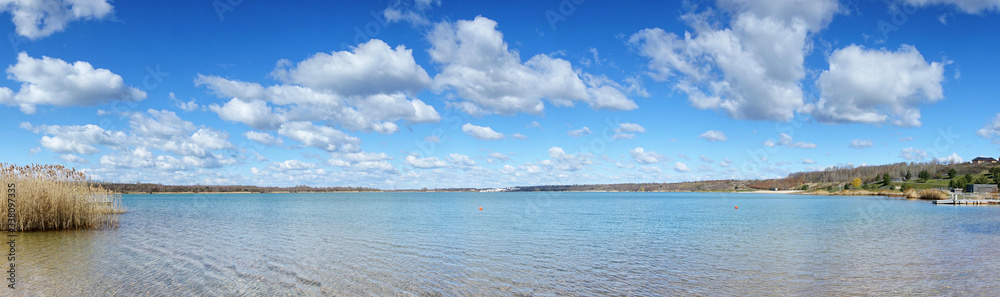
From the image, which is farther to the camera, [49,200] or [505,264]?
[49,200]

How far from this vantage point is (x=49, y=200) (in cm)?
2303

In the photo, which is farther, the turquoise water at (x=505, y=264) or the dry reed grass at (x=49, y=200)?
the dry reed grass at (x=49, y=200)

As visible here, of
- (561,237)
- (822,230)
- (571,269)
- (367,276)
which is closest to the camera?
(367,276)

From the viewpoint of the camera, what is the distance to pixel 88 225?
84.2ft

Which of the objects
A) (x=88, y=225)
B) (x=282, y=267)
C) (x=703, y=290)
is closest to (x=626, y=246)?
(x=703, y=290)

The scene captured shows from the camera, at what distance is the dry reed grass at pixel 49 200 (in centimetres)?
2180

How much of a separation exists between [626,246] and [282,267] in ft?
41.0

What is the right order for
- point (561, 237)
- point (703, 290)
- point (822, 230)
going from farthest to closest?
1. point (822, 230)
2. point (561, 237)
3. point (703, 290)

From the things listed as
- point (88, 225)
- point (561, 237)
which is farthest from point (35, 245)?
point (561, 237)

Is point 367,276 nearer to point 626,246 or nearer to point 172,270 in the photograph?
point 172,270

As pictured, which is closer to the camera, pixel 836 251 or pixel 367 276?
pixel 367 276

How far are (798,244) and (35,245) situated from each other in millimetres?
27867

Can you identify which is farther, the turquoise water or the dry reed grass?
the dry reed grass

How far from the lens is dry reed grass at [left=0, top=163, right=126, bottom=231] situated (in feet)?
71.5
